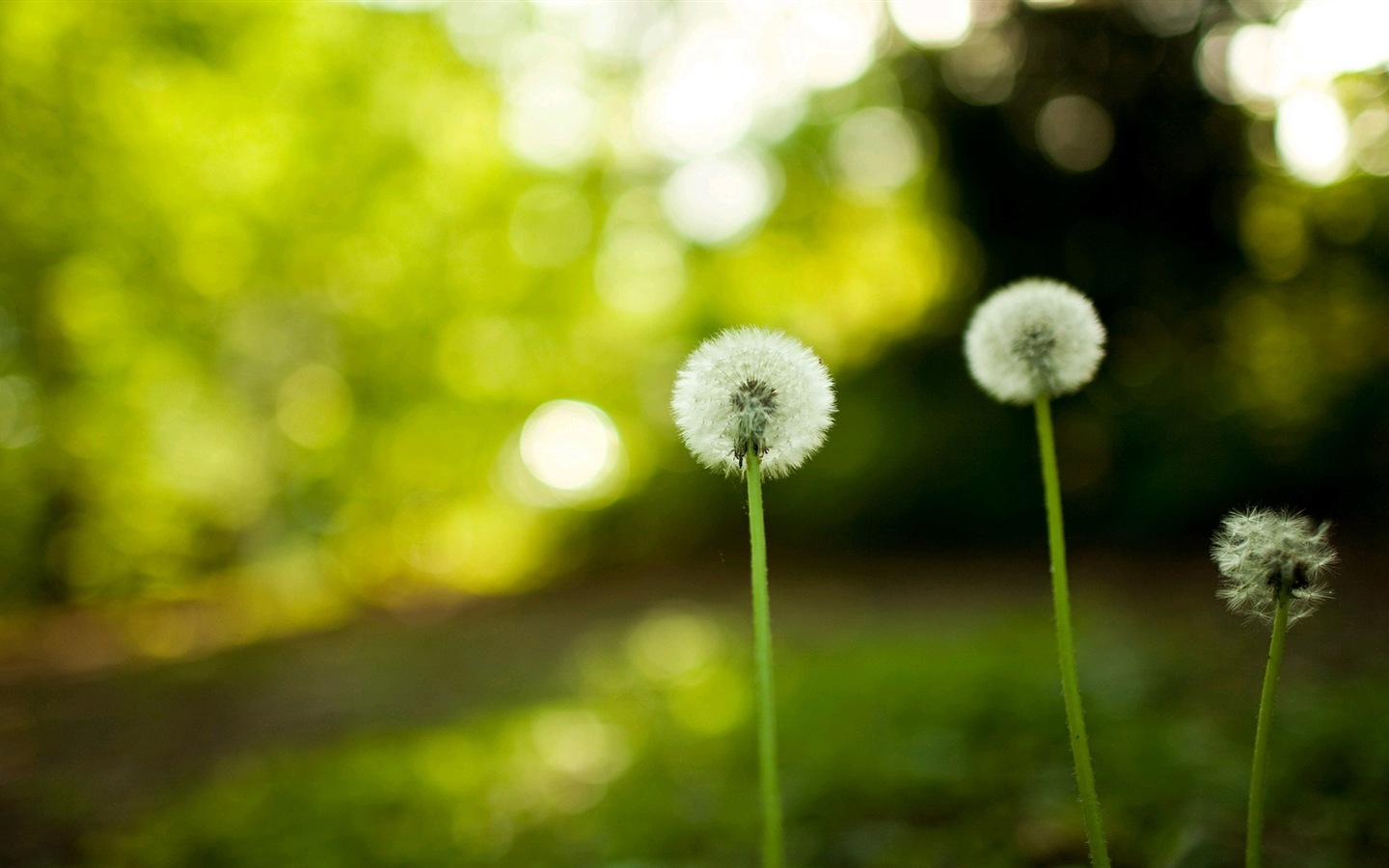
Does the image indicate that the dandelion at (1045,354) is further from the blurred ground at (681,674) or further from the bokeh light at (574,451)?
the bokeh light at (574,451)

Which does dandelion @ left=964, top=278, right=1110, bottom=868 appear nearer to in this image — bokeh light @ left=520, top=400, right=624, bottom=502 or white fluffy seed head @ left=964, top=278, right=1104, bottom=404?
white fluffy seed head @ left=964, top=278, right=1104, bottom=404

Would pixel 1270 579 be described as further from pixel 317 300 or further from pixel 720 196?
pixel 720 196

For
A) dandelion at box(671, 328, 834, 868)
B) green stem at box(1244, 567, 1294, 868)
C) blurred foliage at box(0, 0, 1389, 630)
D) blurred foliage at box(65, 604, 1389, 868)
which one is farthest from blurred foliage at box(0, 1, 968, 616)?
green stem at box(1244, 567, 1294, 868)

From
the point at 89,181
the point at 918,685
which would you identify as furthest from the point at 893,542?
the point at 89,181

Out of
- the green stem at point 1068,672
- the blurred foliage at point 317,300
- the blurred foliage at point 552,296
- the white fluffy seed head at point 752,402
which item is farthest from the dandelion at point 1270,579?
the blurred foliage at point 317,300

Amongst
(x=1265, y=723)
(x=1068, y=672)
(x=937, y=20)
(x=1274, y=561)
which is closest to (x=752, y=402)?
(x=1068, y=672)

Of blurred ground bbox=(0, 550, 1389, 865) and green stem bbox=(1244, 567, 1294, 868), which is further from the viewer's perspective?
blurred ground bbox=(0, 550, 1389, 865)

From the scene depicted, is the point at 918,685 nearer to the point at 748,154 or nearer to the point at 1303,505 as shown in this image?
the point at 1303,505
